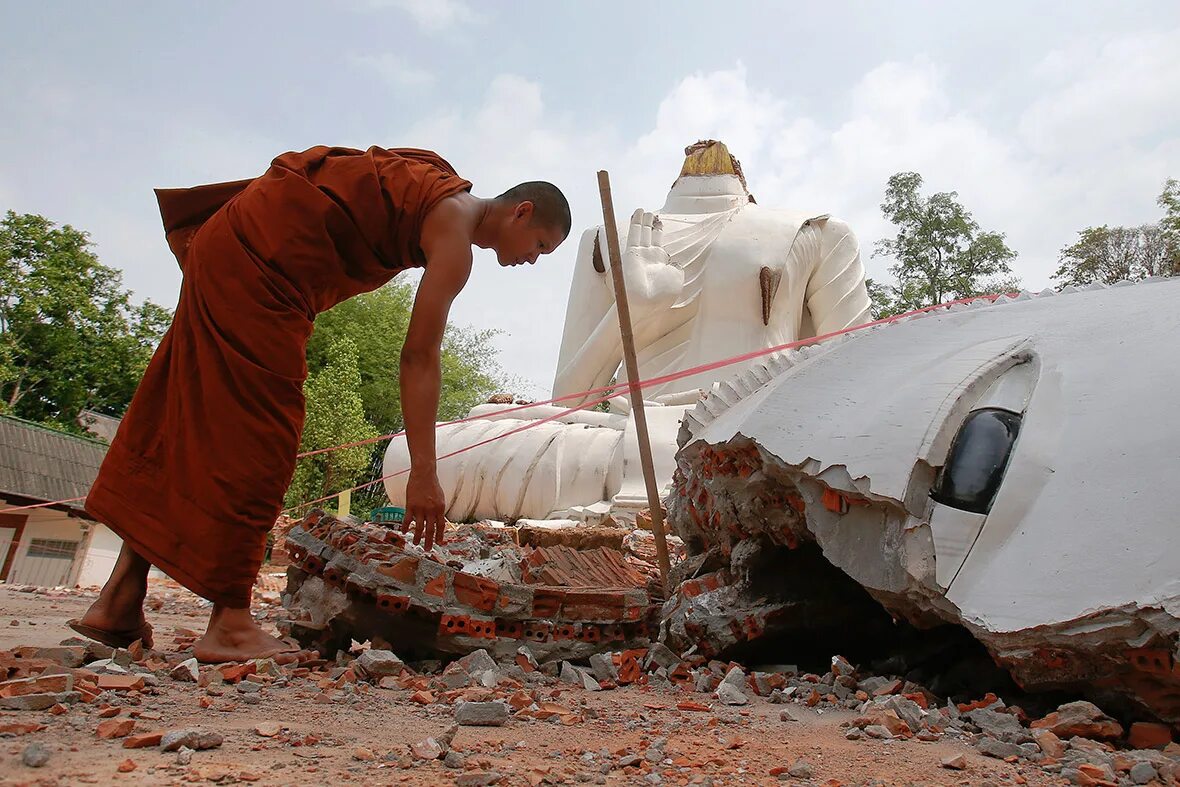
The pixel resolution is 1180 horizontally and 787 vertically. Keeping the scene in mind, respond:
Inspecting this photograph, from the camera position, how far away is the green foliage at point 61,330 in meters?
13.5

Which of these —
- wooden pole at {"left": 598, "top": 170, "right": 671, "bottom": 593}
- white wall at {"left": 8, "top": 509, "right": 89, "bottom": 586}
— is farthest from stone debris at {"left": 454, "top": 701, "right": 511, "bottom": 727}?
white wall at {"left": 8, "top": 509, "right": 89, "bottom": 586}

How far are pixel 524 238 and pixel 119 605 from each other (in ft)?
4.59

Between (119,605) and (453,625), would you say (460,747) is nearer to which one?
(453,625)

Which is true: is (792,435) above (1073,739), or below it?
above

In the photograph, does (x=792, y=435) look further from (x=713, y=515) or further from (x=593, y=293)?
(x=593, y=293)

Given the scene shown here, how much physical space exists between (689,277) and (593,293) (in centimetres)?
89

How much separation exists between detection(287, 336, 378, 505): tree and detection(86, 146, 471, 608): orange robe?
12.1 metres

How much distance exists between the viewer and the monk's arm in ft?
6.43

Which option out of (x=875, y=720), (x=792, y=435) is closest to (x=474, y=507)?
(x=792, y=435)

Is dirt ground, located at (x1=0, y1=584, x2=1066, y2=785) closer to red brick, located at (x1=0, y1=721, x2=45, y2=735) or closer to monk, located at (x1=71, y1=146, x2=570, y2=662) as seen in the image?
red brick, located at (x1=0, y1=721, x2=45, y2=735)

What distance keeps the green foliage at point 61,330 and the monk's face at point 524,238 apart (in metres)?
13.5

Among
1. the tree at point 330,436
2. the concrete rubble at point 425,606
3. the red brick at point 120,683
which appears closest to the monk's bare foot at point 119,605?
the concrete rubble at point 425,606

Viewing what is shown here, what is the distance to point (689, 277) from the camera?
24.0 ft

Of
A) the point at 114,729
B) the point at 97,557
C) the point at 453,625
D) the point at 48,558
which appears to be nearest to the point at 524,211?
the point at 453,625
